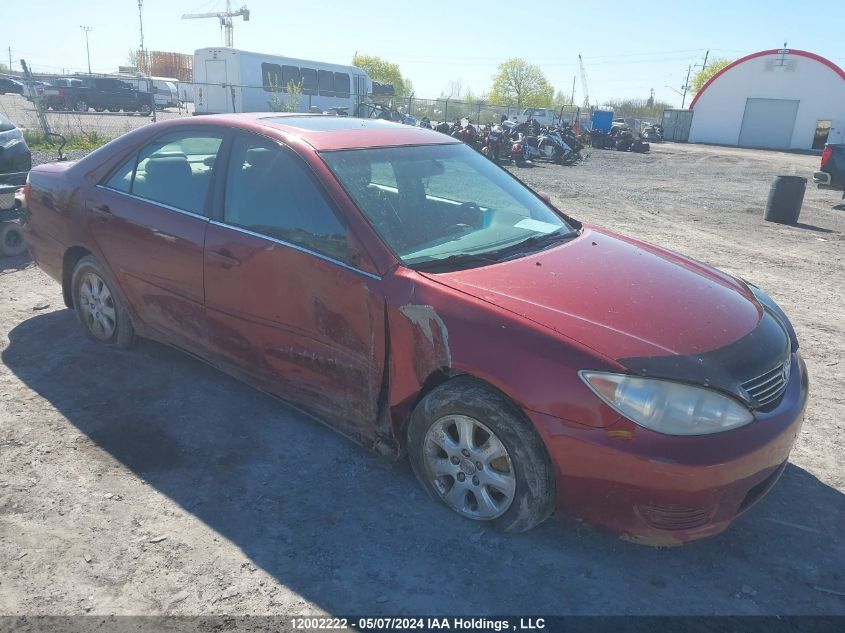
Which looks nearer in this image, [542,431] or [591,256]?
[542,431]

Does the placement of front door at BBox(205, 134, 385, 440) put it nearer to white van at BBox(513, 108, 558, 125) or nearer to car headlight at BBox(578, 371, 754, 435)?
car headlight at BBox(578, 371, 754, 435)

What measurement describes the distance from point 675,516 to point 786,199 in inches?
432

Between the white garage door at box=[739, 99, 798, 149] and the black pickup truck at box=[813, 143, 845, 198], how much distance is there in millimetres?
35397

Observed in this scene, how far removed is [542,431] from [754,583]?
1107mm

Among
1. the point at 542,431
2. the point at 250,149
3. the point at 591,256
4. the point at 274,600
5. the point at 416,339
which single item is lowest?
the point at 274,600

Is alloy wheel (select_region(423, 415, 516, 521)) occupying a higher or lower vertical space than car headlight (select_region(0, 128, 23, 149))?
lower

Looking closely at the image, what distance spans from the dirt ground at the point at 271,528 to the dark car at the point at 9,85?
38609mm

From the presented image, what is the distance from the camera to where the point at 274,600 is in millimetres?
2443

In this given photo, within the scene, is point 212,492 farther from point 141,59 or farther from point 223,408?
point 141,59

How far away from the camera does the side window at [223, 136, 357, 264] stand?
312cm

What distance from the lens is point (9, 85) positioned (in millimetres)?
35250

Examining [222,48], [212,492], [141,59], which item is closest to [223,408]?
[212,492]

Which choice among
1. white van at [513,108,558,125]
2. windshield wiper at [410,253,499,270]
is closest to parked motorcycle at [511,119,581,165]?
white van at [513,108,558,125]

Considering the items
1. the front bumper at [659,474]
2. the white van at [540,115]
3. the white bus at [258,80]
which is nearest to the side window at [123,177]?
the front bumper at [659,474]
